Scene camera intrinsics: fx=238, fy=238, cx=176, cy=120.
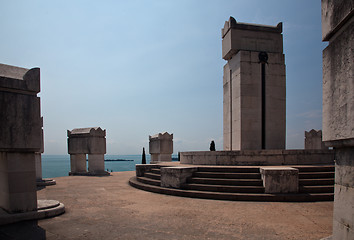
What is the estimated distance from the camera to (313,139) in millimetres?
24141

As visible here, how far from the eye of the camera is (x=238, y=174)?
31.2 ft

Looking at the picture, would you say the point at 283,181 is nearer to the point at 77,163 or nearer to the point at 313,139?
the point at 77,163

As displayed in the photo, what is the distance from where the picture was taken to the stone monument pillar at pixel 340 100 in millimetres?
3049

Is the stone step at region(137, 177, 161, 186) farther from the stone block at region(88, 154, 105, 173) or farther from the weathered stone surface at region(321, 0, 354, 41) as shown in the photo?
the weathered stone surface at region(321, 0, 354, 41)

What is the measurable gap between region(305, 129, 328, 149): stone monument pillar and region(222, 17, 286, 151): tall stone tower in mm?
12268

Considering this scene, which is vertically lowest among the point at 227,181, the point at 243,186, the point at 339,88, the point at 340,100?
the point at 243,186

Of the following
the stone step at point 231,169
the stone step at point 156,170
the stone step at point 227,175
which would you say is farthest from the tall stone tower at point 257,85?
the stone step at point 156,170

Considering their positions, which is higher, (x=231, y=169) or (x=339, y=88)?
(x=339, y=88)

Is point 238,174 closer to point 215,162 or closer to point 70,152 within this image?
point 215,162

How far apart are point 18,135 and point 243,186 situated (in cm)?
742

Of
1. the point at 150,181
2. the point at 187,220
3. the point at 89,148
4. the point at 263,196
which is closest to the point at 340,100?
the point at 187,220

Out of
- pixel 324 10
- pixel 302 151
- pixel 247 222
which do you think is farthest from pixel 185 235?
pixel 302 151

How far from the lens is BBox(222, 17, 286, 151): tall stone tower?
1384 cm

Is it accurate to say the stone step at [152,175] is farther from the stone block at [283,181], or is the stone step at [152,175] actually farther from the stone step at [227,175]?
the stone block at [283,181]
